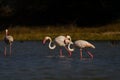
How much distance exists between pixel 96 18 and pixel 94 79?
27560 millimetres

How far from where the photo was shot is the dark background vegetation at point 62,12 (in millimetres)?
42688

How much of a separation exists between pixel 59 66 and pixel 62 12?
26.0 metres

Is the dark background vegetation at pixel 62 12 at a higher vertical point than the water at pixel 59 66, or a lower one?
higher

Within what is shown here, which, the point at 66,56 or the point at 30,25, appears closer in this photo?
the point at 66,56

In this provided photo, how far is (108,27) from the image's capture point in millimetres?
39531

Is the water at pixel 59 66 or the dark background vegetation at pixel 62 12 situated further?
the dark background vegetation at pixel 62 12

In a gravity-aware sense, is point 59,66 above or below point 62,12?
below

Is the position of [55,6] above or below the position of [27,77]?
above

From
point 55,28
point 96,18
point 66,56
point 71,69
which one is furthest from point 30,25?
point 71,69

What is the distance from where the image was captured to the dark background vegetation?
4269 centimetres

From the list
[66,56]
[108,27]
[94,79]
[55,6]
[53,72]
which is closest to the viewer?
[94,79]

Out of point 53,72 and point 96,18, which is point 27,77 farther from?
point 96,18

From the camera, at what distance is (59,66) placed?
63.1 ft

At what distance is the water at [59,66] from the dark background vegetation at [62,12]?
1703 centimetres
